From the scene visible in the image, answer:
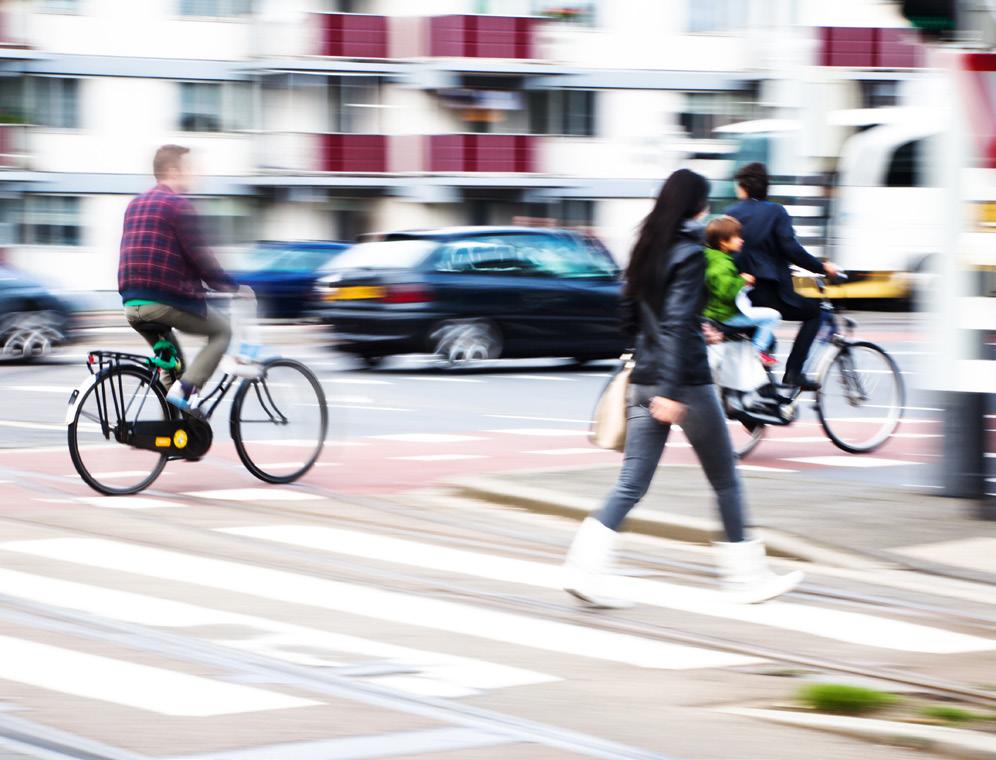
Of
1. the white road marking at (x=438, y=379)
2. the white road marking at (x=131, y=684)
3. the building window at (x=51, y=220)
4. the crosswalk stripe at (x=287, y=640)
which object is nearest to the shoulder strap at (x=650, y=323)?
the crosswalk stripe at (x=287, y=640)

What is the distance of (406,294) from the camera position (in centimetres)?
1955

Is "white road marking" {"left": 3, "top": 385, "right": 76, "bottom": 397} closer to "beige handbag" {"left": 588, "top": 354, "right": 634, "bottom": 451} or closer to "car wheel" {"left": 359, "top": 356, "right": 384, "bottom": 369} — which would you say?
"car wheel" {"left": 359, "top": 356, "right": 384, "bottom": 369}

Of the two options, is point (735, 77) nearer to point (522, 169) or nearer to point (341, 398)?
point (522, 169)

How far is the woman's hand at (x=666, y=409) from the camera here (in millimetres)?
7180

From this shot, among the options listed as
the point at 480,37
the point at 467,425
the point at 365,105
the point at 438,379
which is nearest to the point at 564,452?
the point at 467,425

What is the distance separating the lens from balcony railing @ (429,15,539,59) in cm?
4344

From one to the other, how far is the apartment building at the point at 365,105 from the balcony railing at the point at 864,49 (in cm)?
42

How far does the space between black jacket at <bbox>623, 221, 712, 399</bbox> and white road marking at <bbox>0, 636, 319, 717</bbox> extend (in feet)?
7.17

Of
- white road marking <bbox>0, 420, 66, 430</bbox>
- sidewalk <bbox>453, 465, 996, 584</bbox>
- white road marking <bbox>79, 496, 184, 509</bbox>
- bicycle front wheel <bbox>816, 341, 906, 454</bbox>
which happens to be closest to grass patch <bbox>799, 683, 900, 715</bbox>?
sidewalk <bbox>453, 465, 996, 584</bbox>

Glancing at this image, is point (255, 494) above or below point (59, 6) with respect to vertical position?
below

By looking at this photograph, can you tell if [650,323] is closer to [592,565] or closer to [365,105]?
[592,565]

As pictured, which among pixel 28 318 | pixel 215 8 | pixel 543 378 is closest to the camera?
pixel 543 378

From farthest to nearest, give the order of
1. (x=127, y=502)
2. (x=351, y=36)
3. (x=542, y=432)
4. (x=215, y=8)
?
(x=351, y=36) < (x=215, y=8) < (x=542, y=432) < (x=127, y=502)

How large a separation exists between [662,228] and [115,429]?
156 inches
